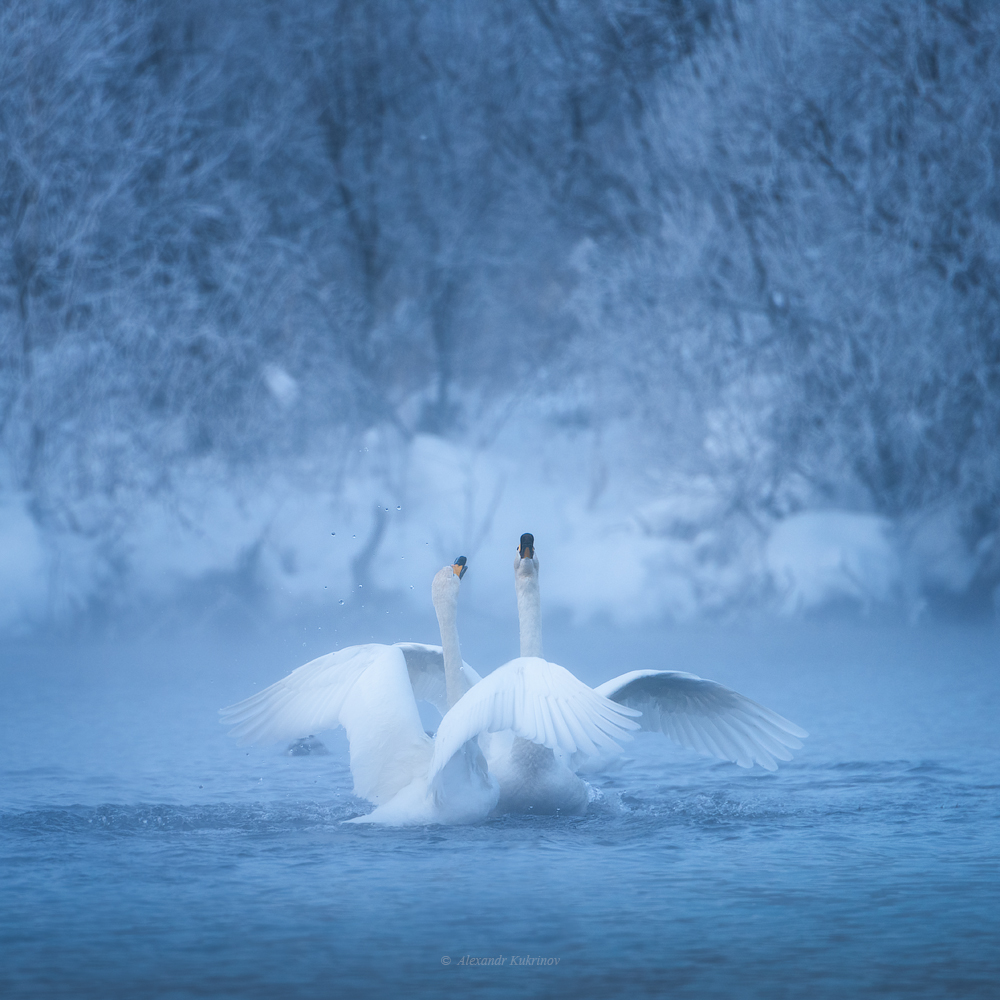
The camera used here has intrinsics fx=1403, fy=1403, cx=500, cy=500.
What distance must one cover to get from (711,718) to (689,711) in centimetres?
12

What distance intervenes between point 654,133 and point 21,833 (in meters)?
14.0

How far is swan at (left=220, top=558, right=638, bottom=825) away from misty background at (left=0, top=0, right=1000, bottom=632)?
879 centimetres

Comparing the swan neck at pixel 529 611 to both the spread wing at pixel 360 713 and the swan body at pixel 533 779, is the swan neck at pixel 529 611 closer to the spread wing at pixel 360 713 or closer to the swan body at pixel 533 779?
the swan body at pixel 533 779

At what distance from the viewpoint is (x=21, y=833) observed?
209 inches

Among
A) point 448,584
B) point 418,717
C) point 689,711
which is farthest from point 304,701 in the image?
point 689,711

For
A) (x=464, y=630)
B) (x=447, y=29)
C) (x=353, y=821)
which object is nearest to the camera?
(x=353, y=821)

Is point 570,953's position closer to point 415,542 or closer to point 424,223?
point 415,542

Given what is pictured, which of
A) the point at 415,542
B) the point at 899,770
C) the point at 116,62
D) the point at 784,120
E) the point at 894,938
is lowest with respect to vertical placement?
the point at 894,938

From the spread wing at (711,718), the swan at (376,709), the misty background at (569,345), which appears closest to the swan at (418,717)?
the swan at (376,709)

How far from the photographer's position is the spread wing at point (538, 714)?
4.70 m

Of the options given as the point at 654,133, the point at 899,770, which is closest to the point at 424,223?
the point at 654,133

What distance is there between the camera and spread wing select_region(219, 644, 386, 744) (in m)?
5.88

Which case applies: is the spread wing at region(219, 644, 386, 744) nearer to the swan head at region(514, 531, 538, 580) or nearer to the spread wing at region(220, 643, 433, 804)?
the spread wing at region(220, 643, 433, 804)

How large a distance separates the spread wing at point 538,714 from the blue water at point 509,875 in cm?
44
